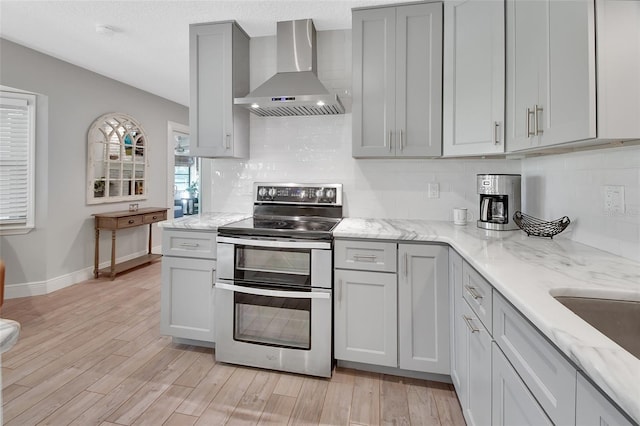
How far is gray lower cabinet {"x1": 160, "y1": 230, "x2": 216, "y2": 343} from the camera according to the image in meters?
2.27

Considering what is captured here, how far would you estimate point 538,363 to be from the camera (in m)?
0.84

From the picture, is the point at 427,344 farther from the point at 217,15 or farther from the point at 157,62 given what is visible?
the point at 157,62

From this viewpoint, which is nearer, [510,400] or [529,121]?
[510,400]

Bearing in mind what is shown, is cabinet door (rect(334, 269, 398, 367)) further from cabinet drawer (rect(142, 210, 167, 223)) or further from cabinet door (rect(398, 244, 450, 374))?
cabinet drawer (rect(142, 210, 167, 223))

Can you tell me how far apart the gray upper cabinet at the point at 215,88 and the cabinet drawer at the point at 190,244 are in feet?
2.29

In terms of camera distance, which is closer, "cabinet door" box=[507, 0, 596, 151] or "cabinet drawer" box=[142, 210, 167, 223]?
"cabinet door" box=[507, 0, 596, 151]

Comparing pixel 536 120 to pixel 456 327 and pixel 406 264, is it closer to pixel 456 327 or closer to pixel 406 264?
pixel 406 264

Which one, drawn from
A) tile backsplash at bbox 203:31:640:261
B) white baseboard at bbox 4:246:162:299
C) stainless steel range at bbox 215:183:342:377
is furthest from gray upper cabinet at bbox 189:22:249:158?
white baseboard at bbox 4:246:162:299

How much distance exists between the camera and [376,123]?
7.59 ft

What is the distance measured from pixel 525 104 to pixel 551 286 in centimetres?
99

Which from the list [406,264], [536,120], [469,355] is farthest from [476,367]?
[536,120]

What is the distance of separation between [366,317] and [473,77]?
164cm

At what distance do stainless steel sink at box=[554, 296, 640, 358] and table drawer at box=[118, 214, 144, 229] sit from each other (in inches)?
176

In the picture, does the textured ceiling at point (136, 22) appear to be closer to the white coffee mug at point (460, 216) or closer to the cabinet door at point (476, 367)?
the white coffee mug at point (460, 216)
